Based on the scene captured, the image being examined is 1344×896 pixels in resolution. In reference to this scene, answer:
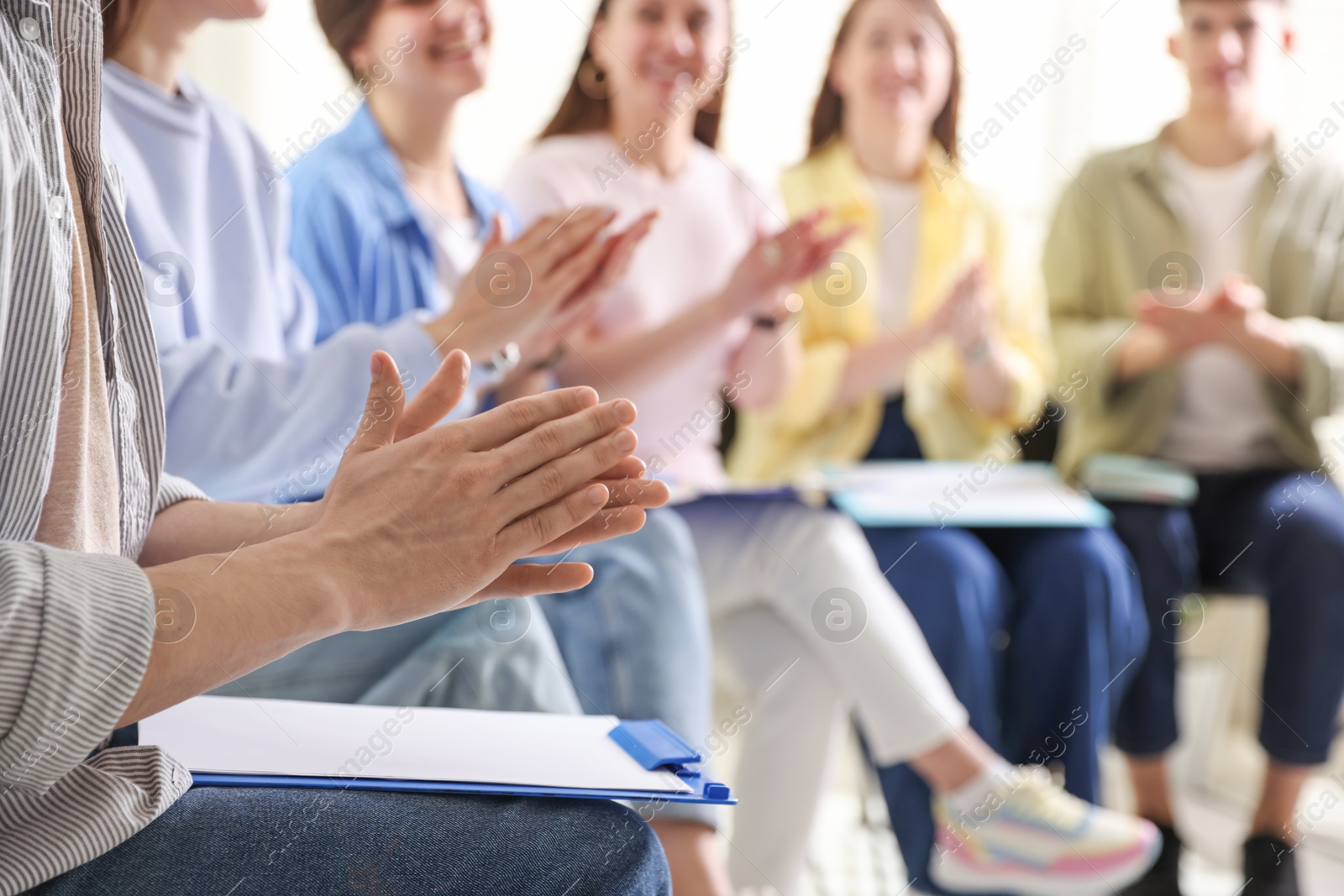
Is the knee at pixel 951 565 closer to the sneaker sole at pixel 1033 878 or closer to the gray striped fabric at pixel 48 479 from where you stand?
the sneaker sole at pixel 1033 878

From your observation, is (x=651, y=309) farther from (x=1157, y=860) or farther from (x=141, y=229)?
(x=1157, y=860)

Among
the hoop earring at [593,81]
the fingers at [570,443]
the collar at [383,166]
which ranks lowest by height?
the fingers at [570,443]

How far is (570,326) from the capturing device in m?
1.33

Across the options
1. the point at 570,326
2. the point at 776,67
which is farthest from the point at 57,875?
the point at 776,67

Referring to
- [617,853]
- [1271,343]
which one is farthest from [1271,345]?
[617,853]

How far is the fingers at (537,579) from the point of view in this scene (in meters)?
0.66

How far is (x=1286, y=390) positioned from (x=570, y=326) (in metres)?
1.06

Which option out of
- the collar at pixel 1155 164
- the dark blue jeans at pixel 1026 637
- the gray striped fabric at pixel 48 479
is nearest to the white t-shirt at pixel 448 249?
the dark blue jeans at pixel 1026 637

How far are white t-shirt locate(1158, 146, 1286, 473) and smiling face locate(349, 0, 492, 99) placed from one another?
1.08m

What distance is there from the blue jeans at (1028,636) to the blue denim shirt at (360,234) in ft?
2.20

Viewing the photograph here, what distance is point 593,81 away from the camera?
157cm

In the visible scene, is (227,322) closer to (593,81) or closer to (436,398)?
(436,398)

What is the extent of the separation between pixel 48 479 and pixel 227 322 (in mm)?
581

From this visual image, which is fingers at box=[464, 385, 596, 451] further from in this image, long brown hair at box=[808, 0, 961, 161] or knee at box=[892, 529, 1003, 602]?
long brown hair at box=[808, 0, 961, 161]
